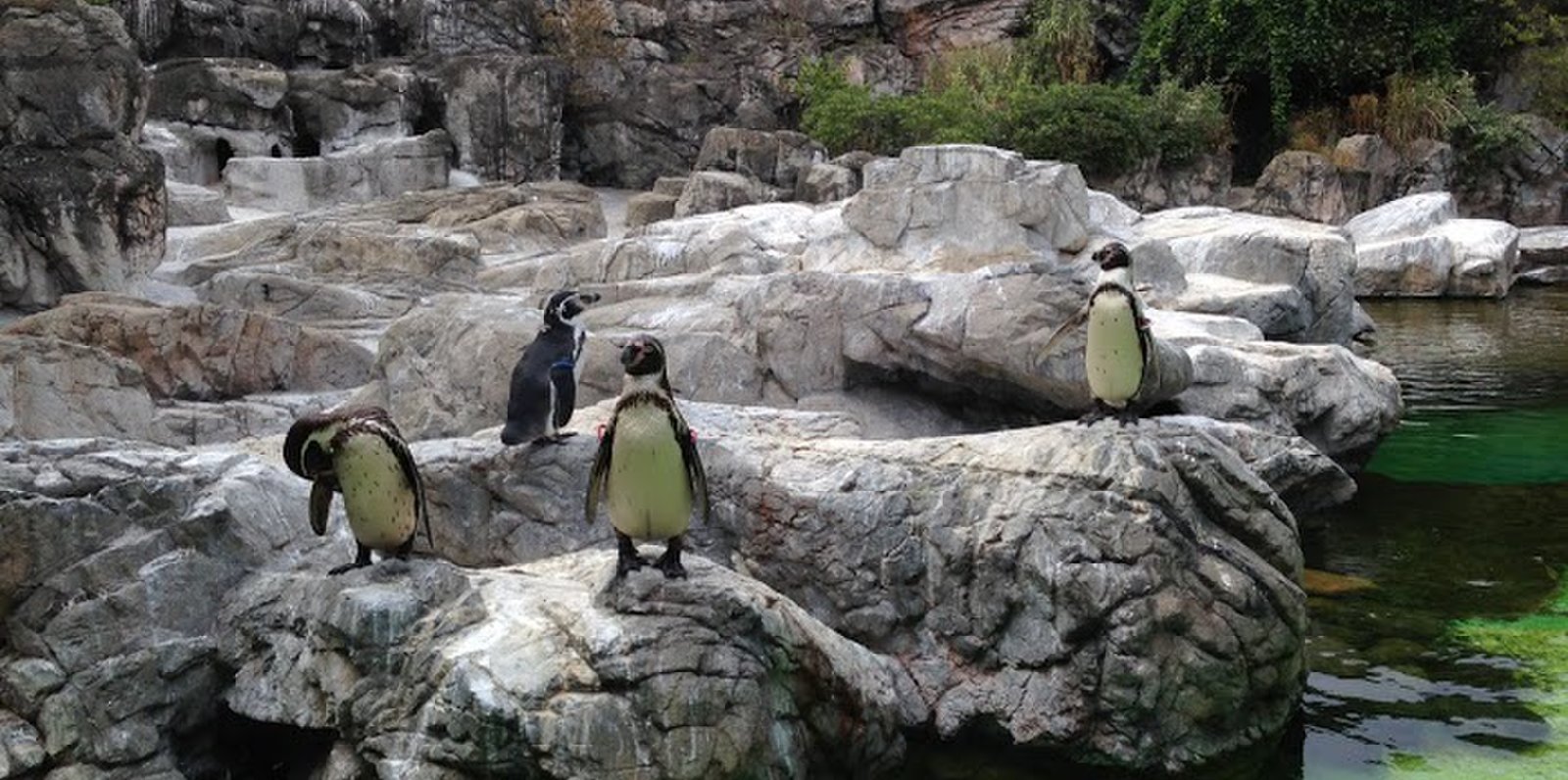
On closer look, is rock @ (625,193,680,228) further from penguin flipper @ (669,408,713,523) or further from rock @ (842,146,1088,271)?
penguin flipper @ (669,408,713,523)

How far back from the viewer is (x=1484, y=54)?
26.5 m

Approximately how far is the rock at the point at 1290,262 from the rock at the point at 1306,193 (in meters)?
9.08

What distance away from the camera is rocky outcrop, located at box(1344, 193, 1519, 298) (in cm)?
1995

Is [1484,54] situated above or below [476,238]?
above

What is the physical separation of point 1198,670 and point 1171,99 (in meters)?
19.4

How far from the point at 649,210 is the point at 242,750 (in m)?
11.5

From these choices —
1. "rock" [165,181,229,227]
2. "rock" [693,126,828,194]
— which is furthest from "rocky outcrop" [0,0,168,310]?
"rock" [693,126,828,194]

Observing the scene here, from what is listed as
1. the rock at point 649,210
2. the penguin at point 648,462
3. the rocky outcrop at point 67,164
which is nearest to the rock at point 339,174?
the rock at point 649,210

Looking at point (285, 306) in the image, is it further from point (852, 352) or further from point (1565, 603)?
point (1565, 603)

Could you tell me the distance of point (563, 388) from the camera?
273 inches

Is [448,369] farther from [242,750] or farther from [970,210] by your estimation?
[970,210]

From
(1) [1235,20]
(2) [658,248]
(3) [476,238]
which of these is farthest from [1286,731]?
(1) [1235,20]

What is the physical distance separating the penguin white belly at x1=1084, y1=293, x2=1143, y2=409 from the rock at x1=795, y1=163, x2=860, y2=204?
1025 centimetres

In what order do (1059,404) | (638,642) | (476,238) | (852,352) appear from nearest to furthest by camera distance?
1. (638,642)
2. (1059,404)
3. (852,352)
4. (476,238)
